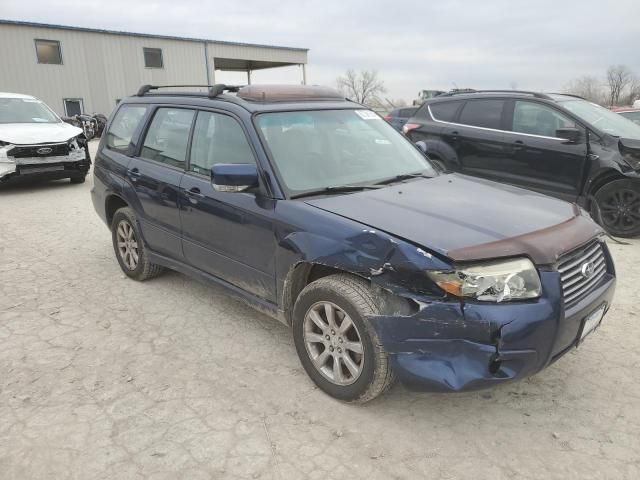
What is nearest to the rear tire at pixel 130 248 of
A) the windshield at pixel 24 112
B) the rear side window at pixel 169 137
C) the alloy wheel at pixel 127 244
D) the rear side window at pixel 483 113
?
the alloy wheel at pixel 127 244

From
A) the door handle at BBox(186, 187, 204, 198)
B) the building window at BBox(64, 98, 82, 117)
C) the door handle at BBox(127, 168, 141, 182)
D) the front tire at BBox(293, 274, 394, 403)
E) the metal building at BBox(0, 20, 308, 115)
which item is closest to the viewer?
the front tire at BBox(293, 274, 394, 403)

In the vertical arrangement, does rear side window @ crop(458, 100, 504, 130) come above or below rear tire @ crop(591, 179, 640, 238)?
above

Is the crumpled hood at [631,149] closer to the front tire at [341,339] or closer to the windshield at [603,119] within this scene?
the windshield at [603,119]

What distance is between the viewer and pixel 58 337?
374cm

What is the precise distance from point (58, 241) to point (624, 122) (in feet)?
24.5

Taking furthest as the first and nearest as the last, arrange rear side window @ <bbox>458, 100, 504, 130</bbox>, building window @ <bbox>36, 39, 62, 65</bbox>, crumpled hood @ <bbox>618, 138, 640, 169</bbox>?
building window @ <bbox>36, 39, 62, 65</bbox> < rear side window @ <bbox>458, 100, 504, 130</bbox> < crumpled hood @ <bbox>618, 138, 640, 169</bbox>

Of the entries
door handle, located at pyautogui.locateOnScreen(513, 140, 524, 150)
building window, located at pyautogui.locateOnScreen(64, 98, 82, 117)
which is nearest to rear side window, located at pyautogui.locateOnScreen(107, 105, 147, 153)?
door handle, located at pyautogui.locateOnScreen(513, 140, 524, 150)

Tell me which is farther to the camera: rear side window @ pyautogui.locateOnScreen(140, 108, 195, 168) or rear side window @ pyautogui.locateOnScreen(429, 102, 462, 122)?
rear side window @ pyautogui.locateOnScreen(429, 102, 462, 122)

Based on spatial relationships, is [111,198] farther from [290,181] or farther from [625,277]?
[625,277]

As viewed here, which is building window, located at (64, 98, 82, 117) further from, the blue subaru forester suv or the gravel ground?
the gravel ground

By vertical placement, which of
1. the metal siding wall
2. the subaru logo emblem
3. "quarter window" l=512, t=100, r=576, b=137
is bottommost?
the subaru logo emblem

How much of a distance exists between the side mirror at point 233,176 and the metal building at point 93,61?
2578cm

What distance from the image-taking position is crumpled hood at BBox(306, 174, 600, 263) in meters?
2.48

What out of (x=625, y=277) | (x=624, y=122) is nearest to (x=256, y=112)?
(x=625, y=277)
